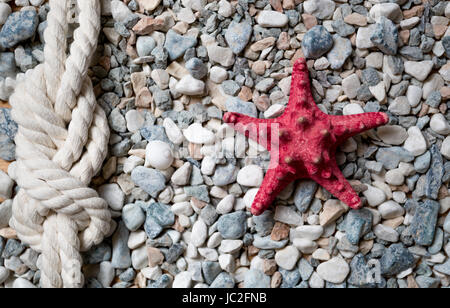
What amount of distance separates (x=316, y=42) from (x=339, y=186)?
1.11 feet

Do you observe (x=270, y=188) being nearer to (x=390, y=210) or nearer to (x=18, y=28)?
(x=390, y=210)

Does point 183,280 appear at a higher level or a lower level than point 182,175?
lower

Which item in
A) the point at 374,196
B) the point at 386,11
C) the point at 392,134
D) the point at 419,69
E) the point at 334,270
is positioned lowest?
the point at 334,270

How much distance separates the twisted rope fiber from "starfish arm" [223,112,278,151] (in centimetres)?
30

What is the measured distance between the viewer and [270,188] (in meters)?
0.85

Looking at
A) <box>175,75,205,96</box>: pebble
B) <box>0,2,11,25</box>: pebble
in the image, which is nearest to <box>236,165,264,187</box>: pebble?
<box>175,75,205,96</box>: pebble

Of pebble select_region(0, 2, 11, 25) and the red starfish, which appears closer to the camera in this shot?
the red starfish

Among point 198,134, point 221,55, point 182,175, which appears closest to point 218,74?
point 221,55

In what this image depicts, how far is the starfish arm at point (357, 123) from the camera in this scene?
33.1 inches

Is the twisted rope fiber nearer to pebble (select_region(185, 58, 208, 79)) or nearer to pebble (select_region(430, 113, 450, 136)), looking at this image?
pebble (select_region(185, 58, 208, 79))

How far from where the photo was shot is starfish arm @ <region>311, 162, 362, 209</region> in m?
0.85

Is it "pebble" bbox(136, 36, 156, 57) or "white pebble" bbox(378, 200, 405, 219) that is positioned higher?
"pebble" bbox(136, 36, 156, 57)

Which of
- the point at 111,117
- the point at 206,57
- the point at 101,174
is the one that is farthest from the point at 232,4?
the point at 101,174

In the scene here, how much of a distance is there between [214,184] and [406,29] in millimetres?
594
